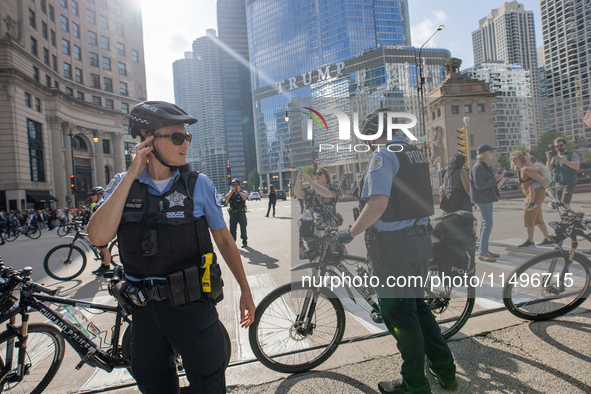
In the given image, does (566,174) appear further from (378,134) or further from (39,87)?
(39,87)

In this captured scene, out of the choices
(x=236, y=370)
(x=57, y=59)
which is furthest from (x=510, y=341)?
(x=57, y=59)

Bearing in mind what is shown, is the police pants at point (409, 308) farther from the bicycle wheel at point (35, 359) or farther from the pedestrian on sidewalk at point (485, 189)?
the pedestrian on sidewalk at point (485, 189)

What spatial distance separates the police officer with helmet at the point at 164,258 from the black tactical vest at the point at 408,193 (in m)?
1.30

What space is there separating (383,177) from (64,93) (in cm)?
4774

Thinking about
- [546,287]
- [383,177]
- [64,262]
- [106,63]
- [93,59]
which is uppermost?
[106,63]

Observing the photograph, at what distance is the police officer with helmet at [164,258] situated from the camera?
1672 mm

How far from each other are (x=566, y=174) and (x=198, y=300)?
787 cm

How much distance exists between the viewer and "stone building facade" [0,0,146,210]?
102 ft

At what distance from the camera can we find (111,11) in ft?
171

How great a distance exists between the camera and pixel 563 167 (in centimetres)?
674

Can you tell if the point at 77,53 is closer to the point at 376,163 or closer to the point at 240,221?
the point at 240,221

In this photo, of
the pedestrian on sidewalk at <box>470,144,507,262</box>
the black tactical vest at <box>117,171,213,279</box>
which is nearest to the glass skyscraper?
the pedestrian on sidewalk at <box>470,144,507,262</box>

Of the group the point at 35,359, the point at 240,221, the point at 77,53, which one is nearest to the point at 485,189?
the point at 240,221

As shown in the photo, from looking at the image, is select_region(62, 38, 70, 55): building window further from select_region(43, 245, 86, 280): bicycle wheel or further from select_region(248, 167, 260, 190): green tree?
select_region(248, 167, 260, 190): green tree
